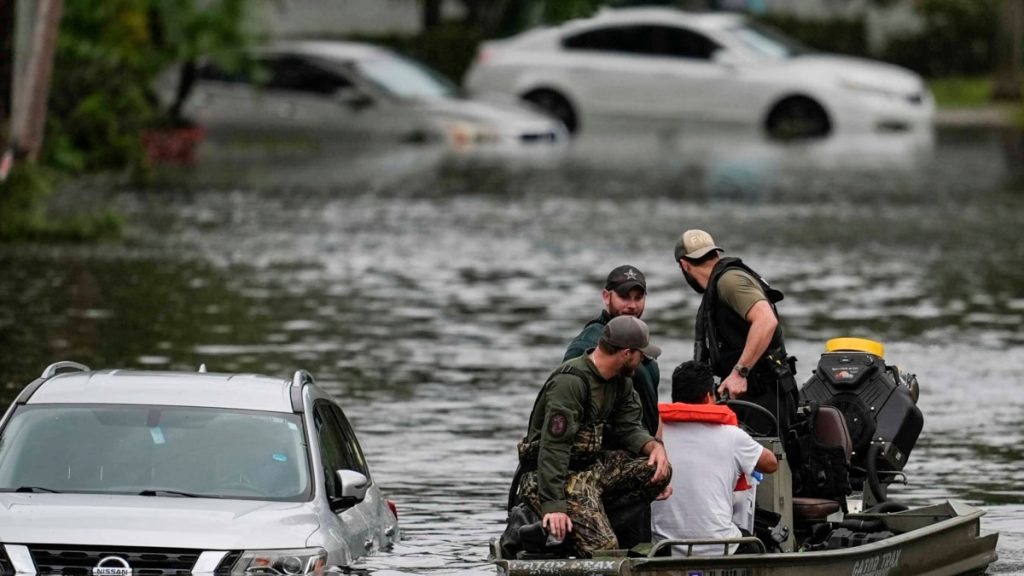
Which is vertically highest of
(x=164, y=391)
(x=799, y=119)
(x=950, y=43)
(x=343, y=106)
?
(x=164, y=391)

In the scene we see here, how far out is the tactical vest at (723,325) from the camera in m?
12.8

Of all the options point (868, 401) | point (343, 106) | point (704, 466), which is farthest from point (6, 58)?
point (704, 466)

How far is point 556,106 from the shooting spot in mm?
46469

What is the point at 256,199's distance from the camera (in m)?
33.8

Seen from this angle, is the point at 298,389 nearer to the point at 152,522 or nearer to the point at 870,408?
the point at 152,522

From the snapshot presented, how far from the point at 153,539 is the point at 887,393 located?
4.62m

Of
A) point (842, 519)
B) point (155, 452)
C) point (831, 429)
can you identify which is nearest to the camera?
point (155, 452)

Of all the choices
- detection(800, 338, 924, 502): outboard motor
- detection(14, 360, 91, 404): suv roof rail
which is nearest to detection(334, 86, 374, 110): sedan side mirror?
detection(800, 338, 924, 502): outboard motor

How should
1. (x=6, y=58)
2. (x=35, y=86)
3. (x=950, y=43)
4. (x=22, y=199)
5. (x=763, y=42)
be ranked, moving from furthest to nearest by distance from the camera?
(x=950, y=43) < (x=763, y=42) < (x=6, y=58) < (x=22, y=199) < (x=35, y=86)

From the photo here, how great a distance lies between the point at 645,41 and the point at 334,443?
3458 centimetres

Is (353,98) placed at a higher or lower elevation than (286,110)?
higher

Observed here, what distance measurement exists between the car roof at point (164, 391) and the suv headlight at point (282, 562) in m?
1.14

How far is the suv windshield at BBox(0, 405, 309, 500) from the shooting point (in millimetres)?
10828

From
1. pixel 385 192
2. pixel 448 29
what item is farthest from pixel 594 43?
pixel 385 192
